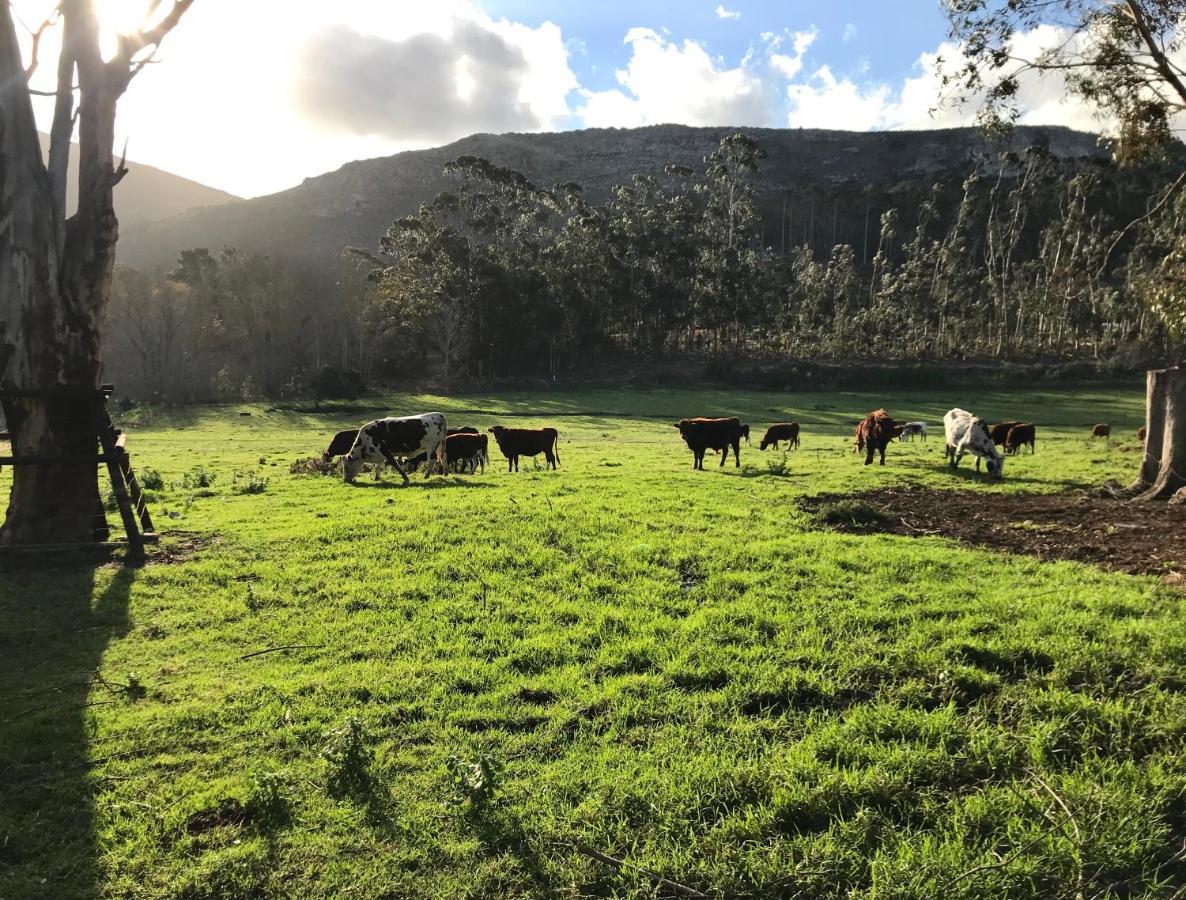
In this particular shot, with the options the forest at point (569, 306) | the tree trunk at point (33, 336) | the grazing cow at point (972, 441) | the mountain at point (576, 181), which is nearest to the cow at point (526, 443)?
the grazing cow at point (972, 441)

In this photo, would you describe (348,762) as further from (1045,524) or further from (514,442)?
(514,442)

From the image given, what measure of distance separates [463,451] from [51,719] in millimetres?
15979

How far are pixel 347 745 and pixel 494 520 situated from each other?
7085 millimetres

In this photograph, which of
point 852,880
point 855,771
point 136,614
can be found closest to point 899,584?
point 855,771

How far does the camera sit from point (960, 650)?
6.00 meters

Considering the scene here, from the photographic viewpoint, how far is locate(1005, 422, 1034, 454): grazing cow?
2470 centimetres

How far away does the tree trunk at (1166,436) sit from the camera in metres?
12.8

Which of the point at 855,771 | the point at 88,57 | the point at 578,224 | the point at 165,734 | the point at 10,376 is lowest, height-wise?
the point at 165,734

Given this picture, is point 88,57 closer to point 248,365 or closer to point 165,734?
point 165,734

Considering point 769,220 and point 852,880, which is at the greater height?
point 769,220

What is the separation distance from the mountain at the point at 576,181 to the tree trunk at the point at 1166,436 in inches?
5472

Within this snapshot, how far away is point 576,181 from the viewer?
7032 inches

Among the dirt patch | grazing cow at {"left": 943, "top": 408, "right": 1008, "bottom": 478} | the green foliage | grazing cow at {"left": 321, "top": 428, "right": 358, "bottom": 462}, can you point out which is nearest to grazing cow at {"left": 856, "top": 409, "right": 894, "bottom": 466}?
grazing cow at {"left": 943, "top": 408, "right": 1008, "bottom": 478}

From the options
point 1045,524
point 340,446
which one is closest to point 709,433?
point 1045,524
